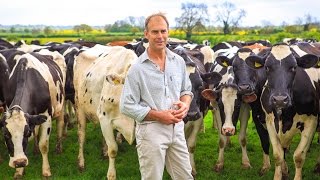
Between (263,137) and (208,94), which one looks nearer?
(208,94)

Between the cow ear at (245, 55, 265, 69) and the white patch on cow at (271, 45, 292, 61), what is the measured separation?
0.86ft

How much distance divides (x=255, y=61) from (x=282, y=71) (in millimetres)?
609

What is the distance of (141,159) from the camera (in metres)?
3.94

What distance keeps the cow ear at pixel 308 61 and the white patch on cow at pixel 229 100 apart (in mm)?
1223

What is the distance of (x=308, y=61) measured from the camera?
5.78m

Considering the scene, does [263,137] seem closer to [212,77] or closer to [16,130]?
[212,77]

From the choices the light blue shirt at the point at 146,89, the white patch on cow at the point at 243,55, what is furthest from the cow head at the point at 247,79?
the light blue shirt at the point at 146,89

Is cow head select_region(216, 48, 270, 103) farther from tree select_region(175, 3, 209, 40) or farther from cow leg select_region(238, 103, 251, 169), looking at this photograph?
tree select_region(175, 3, 209, 40)

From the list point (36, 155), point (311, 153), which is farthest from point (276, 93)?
point (36, 155)

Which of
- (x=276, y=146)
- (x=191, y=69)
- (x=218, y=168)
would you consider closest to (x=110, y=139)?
(x=191, y=69)

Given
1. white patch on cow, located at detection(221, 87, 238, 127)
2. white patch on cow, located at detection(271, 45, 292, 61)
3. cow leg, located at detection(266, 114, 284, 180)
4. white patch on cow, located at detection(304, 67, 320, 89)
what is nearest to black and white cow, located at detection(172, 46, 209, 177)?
white patch on cow, located at detection(221, 87, 238, 127)

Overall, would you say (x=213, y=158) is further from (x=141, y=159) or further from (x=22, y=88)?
(x=141, y=159)

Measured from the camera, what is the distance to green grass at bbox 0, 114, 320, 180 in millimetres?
7359

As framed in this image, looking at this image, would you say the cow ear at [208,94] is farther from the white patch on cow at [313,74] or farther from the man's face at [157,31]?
the man's face at [157,31]
